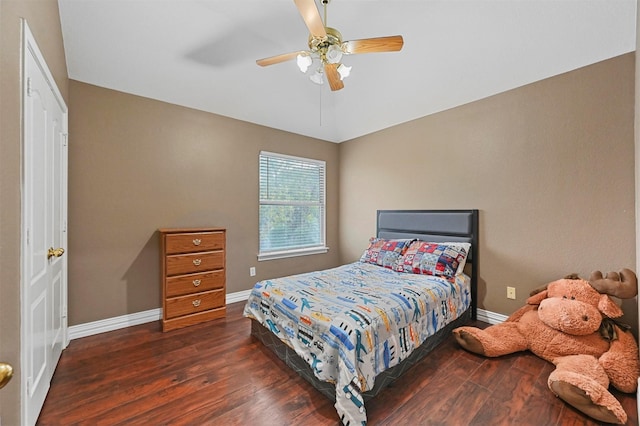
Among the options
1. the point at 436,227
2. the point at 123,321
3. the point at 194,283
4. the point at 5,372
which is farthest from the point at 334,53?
the point at 123,321

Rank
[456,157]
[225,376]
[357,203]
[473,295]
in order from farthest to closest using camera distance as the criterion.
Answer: [357,203] → [456,157] → [473,295] → [225,376]

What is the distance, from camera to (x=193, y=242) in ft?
9.52

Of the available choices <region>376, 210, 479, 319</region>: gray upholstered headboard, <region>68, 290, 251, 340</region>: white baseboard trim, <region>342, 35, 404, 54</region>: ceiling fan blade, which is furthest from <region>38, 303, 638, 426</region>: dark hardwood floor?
<region>342, 35, 404, 54</region>: ceiling fan blade

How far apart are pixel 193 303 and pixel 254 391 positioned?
4.71 feet

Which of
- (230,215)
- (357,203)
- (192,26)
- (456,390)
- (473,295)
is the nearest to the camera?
(456,390)

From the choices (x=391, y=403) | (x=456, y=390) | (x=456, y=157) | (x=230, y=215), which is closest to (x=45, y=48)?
(x=230, y=215)

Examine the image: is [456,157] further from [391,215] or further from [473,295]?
[473,295]

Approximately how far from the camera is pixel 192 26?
2428 millimetres

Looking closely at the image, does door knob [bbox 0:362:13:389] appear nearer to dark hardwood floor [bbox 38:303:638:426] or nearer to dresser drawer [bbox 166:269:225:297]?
dark hardwood floor [bbox 38:303:638:426]

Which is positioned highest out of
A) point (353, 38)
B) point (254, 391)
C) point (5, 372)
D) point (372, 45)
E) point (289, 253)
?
point (353, 38)

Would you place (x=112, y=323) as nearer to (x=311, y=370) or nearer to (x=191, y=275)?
(x=191, y=275)

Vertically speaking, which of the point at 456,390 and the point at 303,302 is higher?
the point at 303,302

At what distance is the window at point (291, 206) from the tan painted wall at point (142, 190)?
189 millimetres

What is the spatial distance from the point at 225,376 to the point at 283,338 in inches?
19.1
